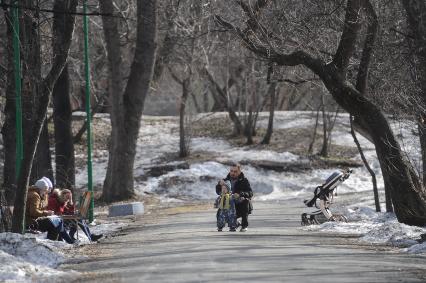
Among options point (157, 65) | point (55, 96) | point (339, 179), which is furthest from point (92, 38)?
point (339, 179)

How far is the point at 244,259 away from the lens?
14.0 metres

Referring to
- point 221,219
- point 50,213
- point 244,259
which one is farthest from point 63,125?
point 244,259

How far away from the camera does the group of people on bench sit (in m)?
18.4

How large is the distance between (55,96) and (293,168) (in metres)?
17.2

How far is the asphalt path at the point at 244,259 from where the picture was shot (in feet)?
39.6

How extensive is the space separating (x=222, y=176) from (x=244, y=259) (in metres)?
28.8

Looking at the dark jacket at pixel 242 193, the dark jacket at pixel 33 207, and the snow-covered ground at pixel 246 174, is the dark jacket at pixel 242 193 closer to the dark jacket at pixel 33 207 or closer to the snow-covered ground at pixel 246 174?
the dark jacket at pixel 33 207

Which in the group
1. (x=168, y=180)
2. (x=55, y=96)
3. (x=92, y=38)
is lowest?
(x=168, y=180)

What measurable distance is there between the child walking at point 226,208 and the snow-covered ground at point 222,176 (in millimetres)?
2437

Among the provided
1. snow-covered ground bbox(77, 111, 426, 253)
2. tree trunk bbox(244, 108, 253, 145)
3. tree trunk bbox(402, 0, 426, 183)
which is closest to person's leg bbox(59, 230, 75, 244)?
tree trunk bbox(402, 0, 426, 183)

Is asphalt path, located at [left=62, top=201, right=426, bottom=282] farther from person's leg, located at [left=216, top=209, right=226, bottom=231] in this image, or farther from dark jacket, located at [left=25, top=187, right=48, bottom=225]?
dark jacket, located at [left=25, top=187, right=48, bottom=225]

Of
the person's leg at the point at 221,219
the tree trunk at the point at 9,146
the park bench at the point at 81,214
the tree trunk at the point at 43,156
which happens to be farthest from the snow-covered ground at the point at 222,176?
the tree trunk at the point at 43,156

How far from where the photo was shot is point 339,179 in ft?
78.5

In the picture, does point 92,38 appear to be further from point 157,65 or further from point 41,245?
point 41,245
